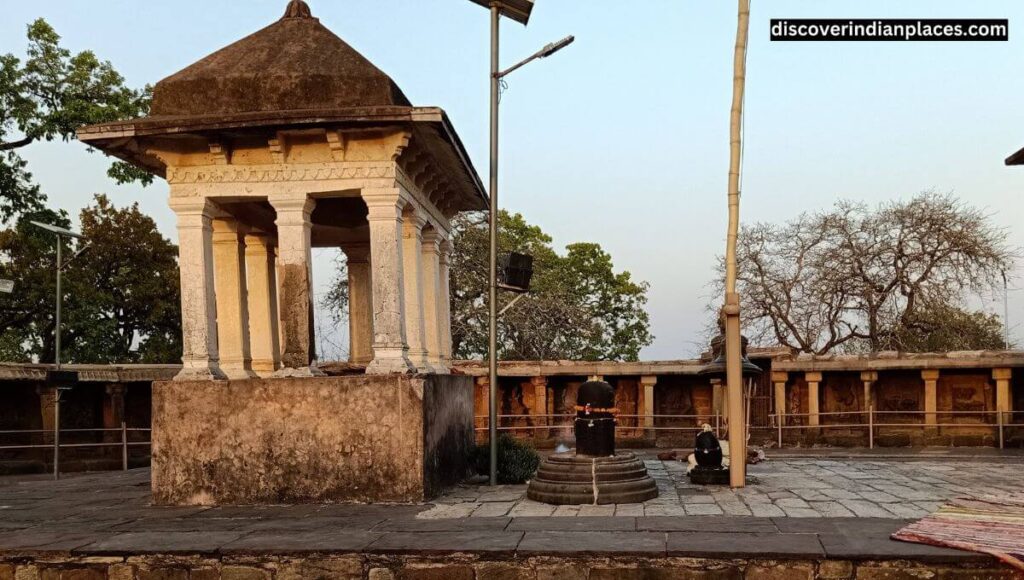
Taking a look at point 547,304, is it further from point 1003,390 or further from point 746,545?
point 746,545

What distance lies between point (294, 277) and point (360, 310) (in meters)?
3.05

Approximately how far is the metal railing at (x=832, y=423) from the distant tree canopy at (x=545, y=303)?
8.32 metres

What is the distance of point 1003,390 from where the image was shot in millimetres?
20422

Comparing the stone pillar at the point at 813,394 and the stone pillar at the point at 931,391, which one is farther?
the stone pillar at the point at 813,394

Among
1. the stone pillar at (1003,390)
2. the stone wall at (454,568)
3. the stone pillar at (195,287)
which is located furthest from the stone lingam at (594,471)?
the stone pillar at (1003,390)

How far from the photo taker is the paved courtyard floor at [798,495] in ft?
27.8

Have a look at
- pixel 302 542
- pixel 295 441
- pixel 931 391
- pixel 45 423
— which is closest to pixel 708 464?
pixel 295 441

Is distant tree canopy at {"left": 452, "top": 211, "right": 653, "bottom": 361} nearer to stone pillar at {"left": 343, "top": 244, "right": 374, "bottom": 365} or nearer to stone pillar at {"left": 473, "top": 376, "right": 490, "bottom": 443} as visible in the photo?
stone pillar at {"left": 473, "top": 376, "right": 490, "bottom": 443}

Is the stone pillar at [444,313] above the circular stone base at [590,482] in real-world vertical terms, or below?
above

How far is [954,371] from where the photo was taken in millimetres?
21203

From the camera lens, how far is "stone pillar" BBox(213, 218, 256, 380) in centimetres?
1152

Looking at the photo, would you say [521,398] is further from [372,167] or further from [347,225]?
[372,167]

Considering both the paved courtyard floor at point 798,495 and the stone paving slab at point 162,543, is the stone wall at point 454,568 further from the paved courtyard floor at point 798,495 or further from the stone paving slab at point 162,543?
the paved courtyard floor at point 798,495

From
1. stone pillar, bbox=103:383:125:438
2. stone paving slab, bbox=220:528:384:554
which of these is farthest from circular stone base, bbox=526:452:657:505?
stone pillar, bbox=103:383:125:438
